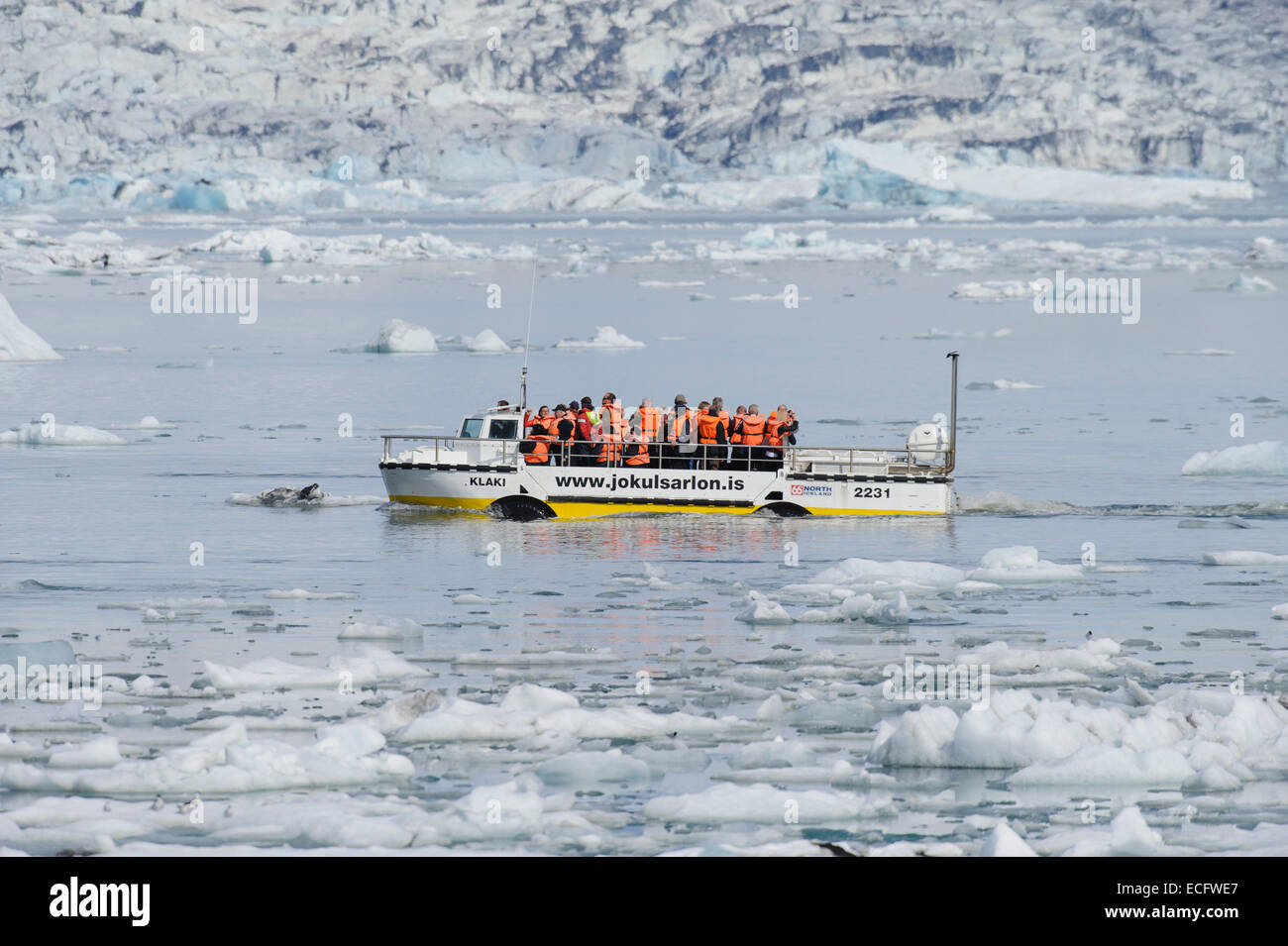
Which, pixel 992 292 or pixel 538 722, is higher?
pixel 992 292

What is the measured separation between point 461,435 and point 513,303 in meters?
48.0

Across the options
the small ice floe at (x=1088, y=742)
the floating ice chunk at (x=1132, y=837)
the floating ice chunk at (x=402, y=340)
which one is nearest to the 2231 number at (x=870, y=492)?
the small ice floe at (x=1088, y=742)

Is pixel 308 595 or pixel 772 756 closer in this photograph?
pixel 772 756

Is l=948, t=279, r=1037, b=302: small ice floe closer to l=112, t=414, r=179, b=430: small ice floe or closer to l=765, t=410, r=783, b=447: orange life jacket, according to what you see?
l=112, t=414, r=179, b=430: small ice floe

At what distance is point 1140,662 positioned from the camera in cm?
1731

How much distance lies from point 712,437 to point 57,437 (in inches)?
561

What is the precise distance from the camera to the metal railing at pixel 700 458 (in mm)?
27094

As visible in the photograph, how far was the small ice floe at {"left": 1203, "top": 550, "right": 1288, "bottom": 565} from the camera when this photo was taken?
917 inches

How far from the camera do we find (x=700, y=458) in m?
27.2

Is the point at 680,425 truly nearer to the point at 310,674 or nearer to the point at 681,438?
the point at 681,438

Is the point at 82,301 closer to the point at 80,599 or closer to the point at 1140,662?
the point at 80,599

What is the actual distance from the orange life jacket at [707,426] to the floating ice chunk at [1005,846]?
15570 mm

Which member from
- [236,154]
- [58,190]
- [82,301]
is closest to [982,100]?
[236,154]

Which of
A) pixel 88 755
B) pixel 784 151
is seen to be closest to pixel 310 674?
pixel 88 755
